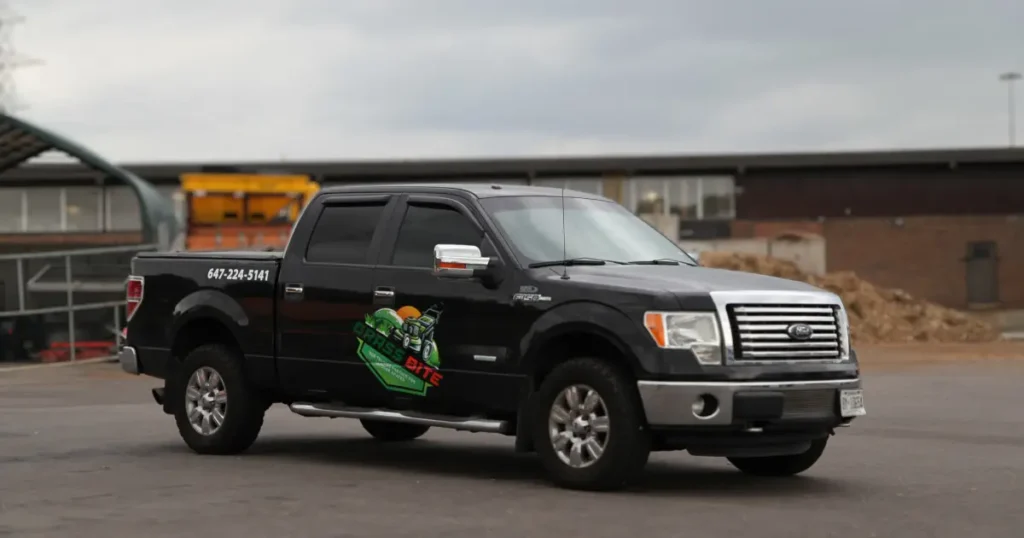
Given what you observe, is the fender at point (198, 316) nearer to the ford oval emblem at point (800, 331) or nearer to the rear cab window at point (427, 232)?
the rear cab window at point (427, 232)

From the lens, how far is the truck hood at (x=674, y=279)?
34.6 ft

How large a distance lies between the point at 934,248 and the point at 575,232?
174 feet

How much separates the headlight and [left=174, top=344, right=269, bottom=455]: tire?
3910mm

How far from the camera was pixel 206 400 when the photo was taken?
43.3ft

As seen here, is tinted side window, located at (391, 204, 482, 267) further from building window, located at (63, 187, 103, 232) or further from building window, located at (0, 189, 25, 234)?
building window, located at (0, 189, 25, 234)

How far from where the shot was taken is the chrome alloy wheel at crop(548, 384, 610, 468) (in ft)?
34.6

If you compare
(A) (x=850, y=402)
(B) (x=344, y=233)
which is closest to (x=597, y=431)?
(A) (x=850, y=402)

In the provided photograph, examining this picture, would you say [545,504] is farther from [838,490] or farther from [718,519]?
[838,490]

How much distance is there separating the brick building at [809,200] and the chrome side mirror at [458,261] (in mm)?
50517

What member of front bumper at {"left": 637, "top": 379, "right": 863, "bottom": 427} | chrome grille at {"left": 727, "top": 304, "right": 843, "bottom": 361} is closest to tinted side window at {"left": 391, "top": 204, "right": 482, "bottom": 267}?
front bumper at {"left": 637, "top": 379, "right": 863, "bottom": 427}

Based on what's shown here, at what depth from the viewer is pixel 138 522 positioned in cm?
928

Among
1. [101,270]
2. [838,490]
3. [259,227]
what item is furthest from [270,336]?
[259,227]

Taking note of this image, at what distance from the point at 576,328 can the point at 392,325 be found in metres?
1.70

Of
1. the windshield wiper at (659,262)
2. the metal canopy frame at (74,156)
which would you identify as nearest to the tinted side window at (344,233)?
the windshield wiper at (659,262)
